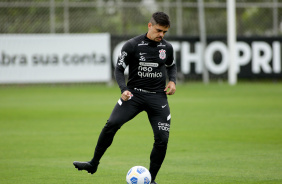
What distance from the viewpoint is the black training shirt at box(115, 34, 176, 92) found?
7.23 metres

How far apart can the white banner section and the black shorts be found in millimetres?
18723

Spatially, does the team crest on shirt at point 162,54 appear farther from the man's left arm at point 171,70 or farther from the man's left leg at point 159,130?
the man's left leg at point 159,130

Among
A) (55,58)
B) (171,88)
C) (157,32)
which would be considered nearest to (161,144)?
(171,88)

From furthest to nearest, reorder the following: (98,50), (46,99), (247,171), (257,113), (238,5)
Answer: (238,5) < (98,50) < (46,99) < (257,113) < (247,171)

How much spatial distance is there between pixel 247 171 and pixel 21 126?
7167mm

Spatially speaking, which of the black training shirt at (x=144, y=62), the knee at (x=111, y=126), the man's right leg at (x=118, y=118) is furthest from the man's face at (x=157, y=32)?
the knee at (x=111, y=126)

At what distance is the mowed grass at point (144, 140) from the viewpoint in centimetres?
809

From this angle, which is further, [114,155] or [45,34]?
[45,34]

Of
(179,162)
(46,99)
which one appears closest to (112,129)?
(179,162)

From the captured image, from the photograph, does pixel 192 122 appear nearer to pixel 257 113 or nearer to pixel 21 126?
pixel 257 113

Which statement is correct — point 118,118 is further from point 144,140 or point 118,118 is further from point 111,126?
point 144,140

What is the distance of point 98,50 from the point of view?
2612cm

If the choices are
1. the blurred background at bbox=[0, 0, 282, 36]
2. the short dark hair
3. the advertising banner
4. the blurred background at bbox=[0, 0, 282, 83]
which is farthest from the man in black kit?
the blurred background at bbox=[0, 0, 282, 36]

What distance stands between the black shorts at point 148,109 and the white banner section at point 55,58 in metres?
18.7
